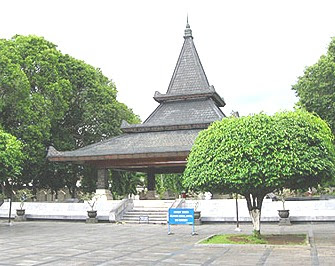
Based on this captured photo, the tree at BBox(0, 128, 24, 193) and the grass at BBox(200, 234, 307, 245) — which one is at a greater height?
the tree at BBox(0, 128, 24, 193)

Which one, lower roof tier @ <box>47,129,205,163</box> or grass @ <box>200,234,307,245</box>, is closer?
grass @ <box>200,234,307,245</box>

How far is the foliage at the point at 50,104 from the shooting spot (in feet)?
86.9

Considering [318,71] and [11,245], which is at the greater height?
[318,71]

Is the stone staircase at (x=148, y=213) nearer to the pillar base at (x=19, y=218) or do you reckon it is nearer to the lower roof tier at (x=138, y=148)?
the lower roof tier at (x=138, y=148)

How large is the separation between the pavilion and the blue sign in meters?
7.39

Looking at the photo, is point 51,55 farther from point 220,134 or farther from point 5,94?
point 220,134

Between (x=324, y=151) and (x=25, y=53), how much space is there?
22987mm

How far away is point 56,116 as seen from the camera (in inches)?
1150

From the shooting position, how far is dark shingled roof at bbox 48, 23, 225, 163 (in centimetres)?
2386

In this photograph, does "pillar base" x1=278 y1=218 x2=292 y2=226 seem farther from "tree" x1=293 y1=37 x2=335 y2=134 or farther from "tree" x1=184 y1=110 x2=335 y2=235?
"tree" x1=293 y1=37 x2=335 y2=134

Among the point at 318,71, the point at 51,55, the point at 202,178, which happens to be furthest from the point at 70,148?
the point at 202,178

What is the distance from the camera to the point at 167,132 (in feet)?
86.5

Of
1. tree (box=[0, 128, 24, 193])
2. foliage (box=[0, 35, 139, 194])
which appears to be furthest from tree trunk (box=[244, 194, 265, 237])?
foliage (box=[0, 35, 139, 194])

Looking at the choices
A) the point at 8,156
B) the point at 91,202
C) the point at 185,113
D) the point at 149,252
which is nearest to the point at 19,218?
the point at 91,202
